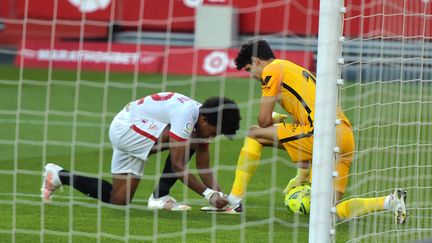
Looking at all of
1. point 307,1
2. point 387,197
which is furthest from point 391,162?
point 307,1

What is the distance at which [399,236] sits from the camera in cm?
807

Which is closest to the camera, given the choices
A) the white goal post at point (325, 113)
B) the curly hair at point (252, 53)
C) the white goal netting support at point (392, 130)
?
the white goal post at point (325, 113)

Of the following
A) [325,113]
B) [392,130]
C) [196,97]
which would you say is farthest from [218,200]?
[196,97]

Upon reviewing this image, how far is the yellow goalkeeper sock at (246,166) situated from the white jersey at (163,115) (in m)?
0.47

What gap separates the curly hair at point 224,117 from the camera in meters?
8.90

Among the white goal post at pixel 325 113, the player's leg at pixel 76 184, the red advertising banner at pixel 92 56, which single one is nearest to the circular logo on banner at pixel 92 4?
the red advertising banner at pixel 92 56

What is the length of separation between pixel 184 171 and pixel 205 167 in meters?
0.52

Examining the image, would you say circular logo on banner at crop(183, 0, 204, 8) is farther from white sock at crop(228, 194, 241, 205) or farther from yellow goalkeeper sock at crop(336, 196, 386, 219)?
yellow goalkeeper sock at crop(336, 196, 386, 219)

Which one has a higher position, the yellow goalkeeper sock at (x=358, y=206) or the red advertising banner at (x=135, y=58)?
the red advertising banner at (x=135, y=58)

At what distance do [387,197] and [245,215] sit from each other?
1311 millimetres

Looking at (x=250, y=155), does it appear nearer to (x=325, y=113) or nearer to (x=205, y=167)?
(x=205, y=167)

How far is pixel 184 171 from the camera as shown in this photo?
9047 millimetres

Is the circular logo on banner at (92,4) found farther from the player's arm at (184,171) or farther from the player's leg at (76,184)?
the player's arm at (184,171)

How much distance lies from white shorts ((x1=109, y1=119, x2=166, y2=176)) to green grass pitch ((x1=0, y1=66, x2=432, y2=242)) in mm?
349
